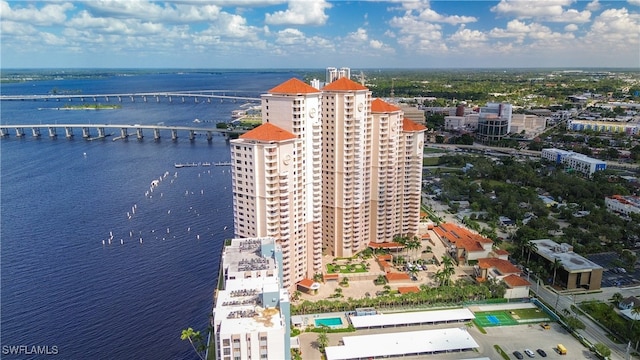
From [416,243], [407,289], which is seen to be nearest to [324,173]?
[416,243]

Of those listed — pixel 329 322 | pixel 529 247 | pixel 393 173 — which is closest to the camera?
pixel 329 322

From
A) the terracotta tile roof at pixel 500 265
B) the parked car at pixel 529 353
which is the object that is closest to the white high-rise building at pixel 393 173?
the terracotta tile roof at pixel 500 265

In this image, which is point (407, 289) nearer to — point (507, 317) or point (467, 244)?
point (507, 317)

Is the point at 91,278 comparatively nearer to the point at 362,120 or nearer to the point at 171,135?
the point at 362,120

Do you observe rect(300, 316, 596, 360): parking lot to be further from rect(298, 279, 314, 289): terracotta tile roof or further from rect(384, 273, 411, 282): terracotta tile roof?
rect(384, 273, 411, 282): terracotta tile roof

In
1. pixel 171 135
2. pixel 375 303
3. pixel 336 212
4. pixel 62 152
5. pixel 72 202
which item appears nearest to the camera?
pixel 375 303

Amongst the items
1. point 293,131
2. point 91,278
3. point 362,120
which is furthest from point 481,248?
point 91,278
